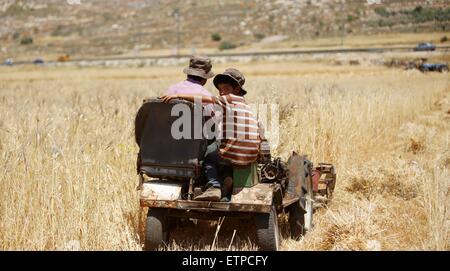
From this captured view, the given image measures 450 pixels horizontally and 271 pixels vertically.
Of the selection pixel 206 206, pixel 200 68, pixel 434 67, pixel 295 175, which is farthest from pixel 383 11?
pixel 206 206

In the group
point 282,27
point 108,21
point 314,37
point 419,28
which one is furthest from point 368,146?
point 108,21

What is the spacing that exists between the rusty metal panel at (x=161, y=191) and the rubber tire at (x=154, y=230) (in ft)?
0.55

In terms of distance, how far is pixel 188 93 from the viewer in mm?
5203

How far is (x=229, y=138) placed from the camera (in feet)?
16.4

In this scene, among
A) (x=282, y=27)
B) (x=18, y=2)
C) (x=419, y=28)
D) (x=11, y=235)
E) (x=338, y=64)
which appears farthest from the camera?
(x=18, y=2)

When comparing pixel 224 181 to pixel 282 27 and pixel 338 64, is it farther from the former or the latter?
pixel 282 27

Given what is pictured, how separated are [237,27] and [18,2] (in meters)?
64.7

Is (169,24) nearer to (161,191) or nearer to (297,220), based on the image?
(297,220)

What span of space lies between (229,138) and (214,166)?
314 mm

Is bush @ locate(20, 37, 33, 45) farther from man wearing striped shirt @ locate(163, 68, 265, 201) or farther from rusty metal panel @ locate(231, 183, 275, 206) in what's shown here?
rusty metal panel @ locate(231, 183, 275, 206)

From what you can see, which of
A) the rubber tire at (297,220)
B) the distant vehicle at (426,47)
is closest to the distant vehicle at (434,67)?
the distant vehicle at (426,47)

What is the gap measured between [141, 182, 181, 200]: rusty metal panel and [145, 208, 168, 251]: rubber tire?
17cm

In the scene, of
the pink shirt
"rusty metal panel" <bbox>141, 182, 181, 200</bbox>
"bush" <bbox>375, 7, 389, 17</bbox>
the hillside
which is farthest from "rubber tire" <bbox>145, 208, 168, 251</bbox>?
"bush" <bbox>375, 7, 389, 17</bbox>

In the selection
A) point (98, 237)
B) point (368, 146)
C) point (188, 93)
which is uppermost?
point (188, 93)
